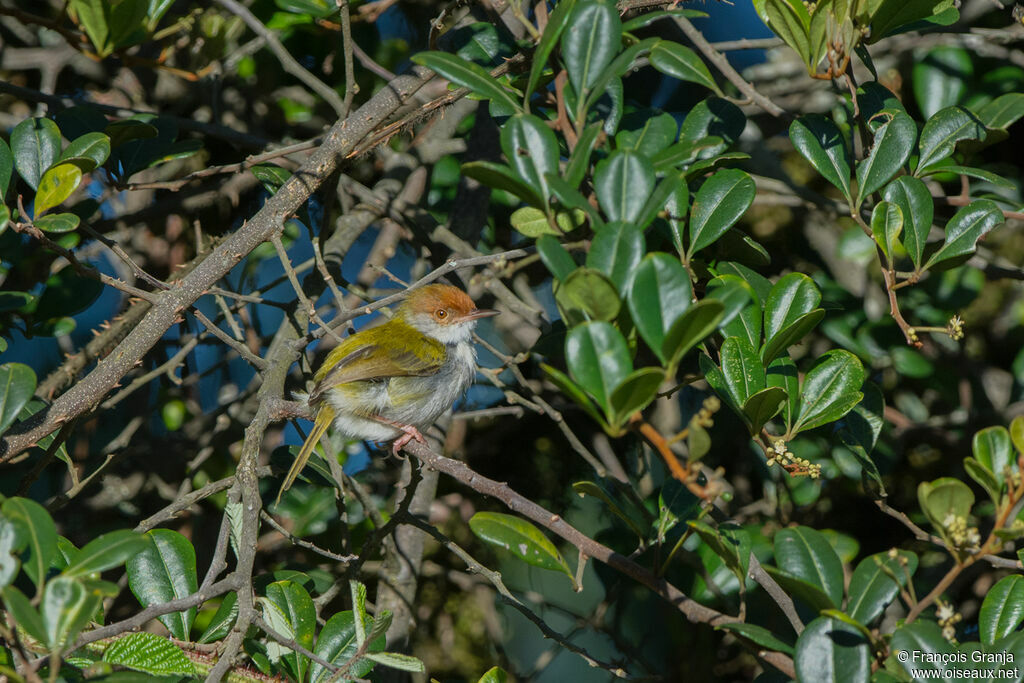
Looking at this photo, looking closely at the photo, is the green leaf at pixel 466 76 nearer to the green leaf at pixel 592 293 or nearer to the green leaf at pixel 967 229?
the green leaf at pixel 592 293

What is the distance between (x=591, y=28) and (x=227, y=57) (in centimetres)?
233

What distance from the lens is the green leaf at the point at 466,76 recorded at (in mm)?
1873

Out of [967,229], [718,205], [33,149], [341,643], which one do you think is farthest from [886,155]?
[33,149]

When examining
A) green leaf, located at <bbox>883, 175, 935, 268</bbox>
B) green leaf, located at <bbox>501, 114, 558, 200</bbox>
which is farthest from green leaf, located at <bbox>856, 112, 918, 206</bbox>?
green leaf, located at <bbox>501, 114, 558, 200</bbox>

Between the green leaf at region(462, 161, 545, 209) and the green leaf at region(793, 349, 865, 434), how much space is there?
782 mm

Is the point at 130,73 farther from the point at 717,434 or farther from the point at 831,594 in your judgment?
the point at 831,594

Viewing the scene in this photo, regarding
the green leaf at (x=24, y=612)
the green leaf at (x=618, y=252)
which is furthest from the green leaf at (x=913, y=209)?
the green leaf at (x=24, y=612)

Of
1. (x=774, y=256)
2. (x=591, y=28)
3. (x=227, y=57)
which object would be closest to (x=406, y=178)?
(x=227, y=57)

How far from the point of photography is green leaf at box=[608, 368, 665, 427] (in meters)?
1.31

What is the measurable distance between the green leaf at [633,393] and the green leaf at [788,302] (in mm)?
690

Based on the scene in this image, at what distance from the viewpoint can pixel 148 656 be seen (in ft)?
5.75

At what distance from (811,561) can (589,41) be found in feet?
3.67

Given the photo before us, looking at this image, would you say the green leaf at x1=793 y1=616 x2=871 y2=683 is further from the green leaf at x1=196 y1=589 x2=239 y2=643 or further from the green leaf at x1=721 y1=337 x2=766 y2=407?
the green leaf at x1=196 y1=589 x2=239 y2=643

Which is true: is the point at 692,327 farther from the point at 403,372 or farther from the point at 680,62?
the point at 403,372
